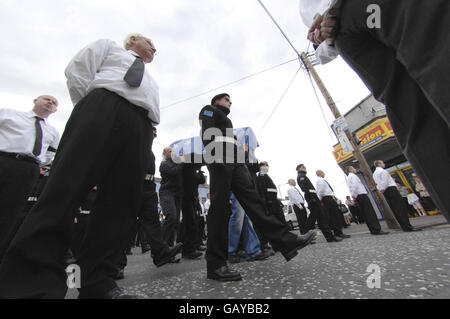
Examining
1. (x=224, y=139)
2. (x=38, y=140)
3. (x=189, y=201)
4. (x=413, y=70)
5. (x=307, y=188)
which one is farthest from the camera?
(x=307, y=188)

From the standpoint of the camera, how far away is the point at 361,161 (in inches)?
228

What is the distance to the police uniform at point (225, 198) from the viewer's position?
1829mm

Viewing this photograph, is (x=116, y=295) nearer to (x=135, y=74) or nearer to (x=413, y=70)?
(x=135, y=74)

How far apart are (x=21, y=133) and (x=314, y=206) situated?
4.80 meters

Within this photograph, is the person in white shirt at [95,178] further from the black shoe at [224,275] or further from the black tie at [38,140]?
the black tie at [38,140]

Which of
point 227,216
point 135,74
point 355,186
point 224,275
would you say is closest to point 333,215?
point 355,186

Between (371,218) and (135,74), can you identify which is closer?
(135,74)

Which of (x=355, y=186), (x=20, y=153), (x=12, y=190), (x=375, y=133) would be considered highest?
(x=375, y=133)

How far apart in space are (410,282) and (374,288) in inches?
8.3

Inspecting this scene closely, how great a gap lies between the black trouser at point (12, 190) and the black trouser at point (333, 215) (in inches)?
195

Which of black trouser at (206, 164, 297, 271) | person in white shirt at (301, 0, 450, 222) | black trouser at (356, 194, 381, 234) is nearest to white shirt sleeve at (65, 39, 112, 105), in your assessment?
black trouser at (206, 164, 297, 271)

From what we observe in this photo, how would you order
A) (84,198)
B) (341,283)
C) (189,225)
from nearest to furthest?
(84,198) < (341,283) < (189,225)

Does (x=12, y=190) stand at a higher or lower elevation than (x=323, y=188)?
lower

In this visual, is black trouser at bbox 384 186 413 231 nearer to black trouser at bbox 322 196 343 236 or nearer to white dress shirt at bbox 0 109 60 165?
black trouser at bbox 322 196 343 236
